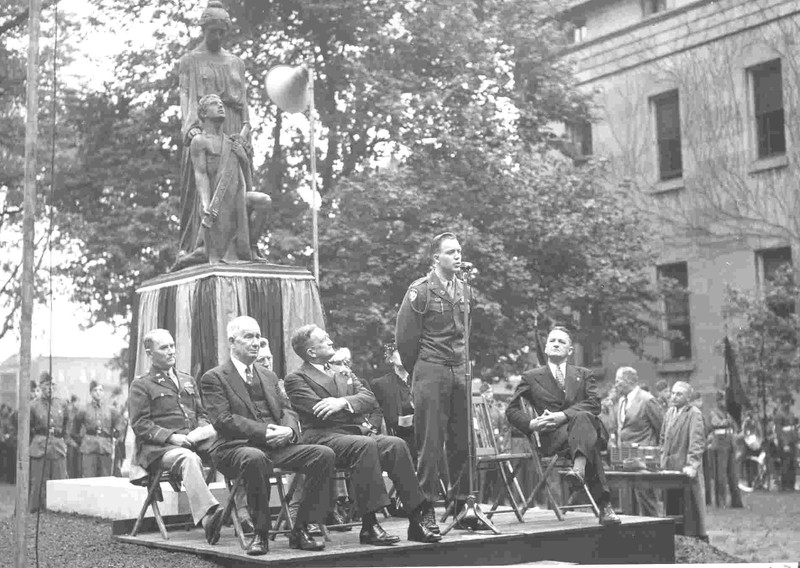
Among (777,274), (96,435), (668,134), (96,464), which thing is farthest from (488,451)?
(668,134)

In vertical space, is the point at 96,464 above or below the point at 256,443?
below

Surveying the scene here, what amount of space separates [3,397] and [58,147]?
5.95 metres

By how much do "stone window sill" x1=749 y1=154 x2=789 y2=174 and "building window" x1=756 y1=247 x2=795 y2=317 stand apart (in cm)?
152

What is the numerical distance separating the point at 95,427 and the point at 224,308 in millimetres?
8788

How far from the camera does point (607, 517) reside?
359 inches

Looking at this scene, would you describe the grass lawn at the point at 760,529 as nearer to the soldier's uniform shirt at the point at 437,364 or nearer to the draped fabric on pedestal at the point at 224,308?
the soldier's uniform shirt at the point at 437,364

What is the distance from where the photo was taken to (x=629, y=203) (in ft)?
86.5

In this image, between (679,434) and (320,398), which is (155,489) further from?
(679,434)

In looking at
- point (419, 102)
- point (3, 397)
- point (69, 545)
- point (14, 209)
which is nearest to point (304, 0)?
point (419, 102)

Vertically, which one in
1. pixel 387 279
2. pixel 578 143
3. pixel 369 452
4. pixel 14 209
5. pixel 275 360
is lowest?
pixel 369 452

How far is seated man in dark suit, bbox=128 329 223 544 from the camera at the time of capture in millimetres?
8828

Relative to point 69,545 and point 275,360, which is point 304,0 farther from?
point 69,545

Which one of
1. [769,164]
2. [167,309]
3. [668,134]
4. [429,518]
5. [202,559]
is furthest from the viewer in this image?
[668,134]

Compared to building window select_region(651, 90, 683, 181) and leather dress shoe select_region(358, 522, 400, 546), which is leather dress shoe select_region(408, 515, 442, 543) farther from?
building window select_region(651, 90, 683, 181)
